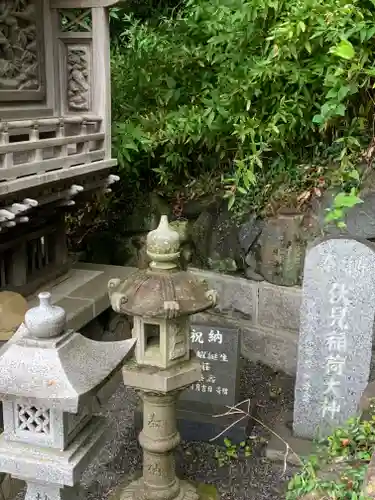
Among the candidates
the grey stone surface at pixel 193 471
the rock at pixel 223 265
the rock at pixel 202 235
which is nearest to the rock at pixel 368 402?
the grey stone surface at pixel 193 471

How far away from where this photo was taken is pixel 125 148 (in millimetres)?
5977

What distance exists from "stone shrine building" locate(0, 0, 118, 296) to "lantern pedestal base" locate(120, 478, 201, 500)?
6.96 ft

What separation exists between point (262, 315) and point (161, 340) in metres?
2.82

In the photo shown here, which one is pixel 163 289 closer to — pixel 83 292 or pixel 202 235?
pixel 83 292

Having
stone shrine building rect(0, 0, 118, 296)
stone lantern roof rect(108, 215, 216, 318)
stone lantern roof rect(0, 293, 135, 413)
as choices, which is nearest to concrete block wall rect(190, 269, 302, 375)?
stone shrine building rect(0, 0, 118, 296)

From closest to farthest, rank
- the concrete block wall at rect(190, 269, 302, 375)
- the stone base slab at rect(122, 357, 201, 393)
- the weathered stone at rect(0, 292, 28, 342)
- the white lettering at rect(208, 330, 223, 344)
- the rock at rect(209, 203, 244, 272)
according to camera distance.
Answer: the stone base slab at rect(122, 357, 201, 393), the weathered stone at rect(0, 292, 28, 342), the white lettering at rect(208, 330, 223, 344), the concrete block wall at rect(190, 269, 302, 375), the rock at rect(209, 203, 244, 272)

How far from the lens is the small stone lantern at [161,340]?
334cm

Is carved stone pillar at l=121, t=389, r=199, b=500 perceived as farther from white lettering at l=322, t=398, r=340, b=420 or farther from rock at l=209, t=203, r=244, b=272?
rock at l=209, t=203, r=244, b=272

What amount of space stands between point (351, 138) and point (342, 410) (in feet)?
8.03

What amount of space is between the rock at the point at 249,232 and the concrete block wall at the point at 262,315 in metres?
0.40

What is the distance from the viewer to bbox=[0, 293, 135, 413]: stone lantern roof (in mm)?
2529

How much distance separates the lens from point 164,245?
334 cm

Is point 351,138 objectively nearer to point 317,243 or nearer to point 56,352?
point 317,243

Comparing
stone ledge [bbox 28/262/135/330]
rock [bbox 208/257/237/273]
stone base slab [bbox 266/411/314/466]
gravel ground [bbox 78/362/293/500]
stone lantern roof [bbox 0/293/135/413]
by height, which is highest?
stone lantern roof [bbox 0/293/135/413]
